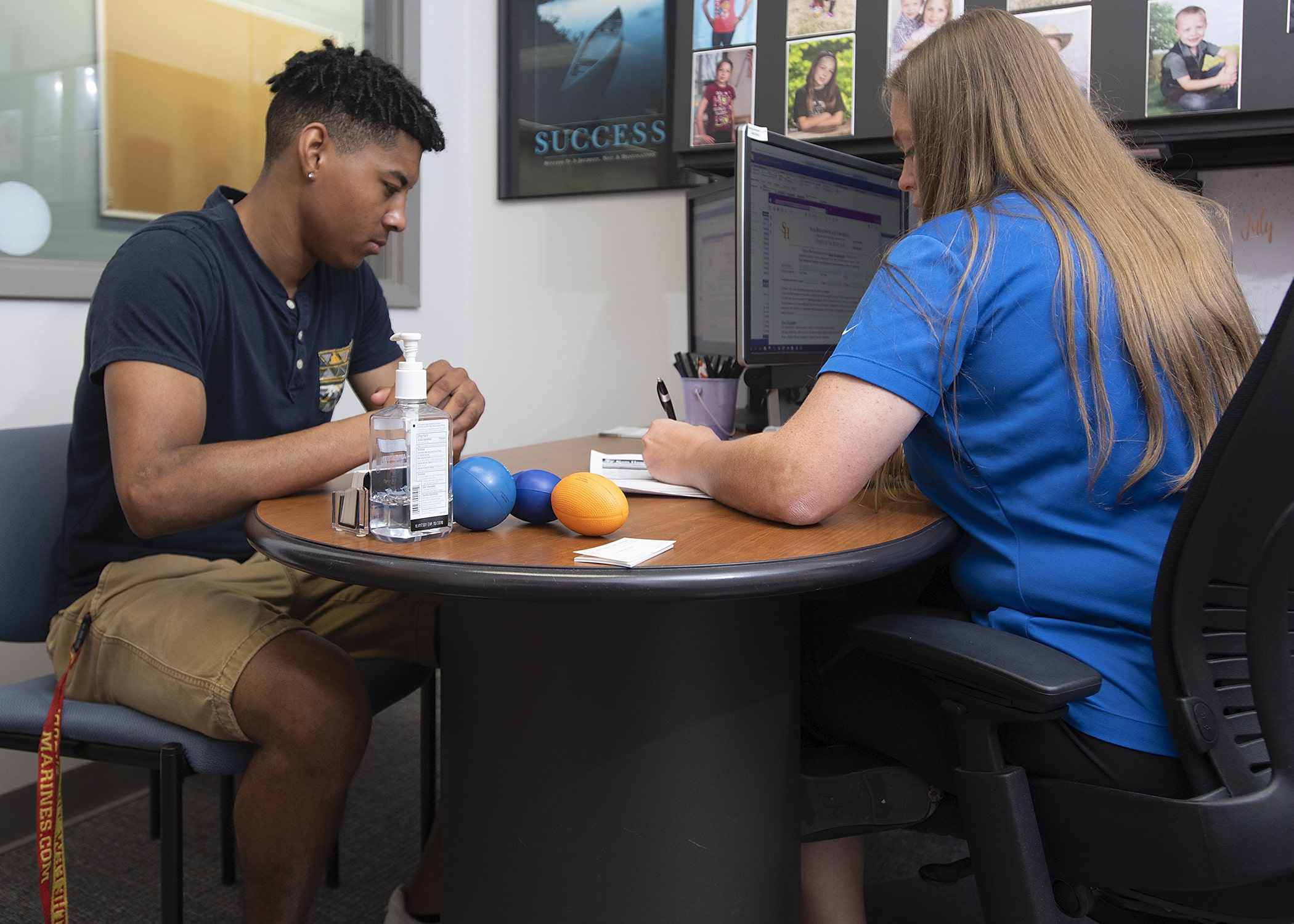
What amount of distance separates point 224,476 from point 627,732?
561 millimetres

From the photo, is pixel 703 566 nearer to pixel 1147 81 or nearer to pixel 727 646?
pixel 727 646

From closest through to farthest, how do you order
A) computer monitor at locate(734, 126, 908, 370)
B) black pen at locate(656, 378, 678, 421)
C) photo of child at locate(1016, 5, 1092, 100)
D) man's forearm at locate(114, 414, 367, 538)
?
1. man's forearm at locate(114, 414, 367, 538)
2. black pen at locate(656, 378, 678, 421)
3. computer monitor at locate(734, 126, 908, 370)
4. photo of child at locate(1016, 5, 1092, 100)

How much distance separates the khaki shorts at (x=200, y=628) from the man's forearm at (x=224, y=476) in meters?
0.13

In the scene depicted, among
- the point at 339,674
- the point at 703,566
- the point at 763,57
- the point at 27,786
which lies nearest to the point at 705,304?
the point at 763,57

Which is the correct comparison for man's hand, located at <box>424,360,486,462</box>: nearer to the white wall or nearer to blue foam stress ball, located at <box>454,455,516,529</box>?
blue foam stress ball, located at <box>454,455,516,529</box>

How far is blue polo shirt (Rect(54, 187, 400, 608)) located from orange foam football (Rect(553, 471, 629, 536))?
0.56 meters

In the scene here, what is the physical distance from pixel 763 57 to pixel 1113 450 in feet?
4.82

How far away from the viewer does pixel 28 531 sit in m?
1.41

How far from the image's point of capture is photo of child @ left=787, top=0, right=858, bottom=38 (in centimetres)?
201

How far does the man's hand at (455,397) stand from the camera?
4.20 feet

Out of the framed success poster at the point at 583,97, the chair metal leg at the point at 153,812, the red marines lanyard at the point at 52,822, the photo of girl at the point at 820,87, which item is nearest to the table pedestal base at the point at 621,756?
the red marines lanyard at the point at 52,822

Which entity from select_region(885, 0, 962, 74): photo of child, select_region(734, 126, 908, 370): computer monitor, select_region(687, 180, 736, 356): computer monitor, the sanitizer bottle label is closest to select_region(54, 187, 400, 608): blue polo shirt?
the sanitizer bottle label

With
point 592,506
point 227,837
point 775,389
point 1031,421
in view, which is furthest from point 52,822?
point 775,389

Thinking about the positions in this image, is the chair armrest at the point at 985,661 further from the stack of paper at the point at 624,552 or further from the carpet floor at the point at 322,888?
the carpet floor at the point at 322,888
